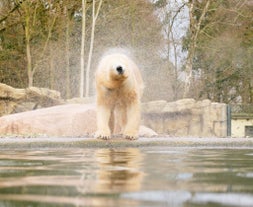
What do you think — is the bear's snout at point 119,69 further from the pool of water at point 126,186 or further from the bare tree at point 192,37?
the bare tree at point 192,37

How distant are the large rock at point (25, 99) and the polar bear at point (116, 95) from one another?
12.5m

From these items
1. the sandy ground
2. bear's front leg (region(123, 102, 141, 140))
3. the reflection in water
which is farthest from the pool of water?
bear's front leg (region(123, 102, 141, 140))

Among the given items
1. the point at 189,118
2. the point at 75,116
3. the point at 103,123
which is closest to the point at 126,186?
the point at 103,123

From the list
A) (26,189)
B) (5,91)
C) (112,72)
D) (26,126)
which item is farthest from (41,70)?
(26,189)

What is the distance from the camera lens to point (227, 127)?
26.8 meters

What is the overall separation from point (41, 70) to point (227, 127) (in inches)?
446

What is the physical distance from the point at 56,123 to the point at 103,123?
15.3 ft

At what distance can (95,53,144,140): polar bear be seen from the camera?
891cm

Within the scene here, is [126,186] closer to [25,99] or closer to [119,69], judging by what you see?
[119,69]

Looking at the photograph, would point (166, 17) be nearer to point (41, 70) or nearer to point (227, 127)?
point (41, 70)

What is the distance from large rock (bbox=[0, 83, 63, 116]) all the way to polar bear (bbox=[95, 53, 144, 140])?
1252 cm

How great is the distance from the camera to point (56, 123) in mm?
13805

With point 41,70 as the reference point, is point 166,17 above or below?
above

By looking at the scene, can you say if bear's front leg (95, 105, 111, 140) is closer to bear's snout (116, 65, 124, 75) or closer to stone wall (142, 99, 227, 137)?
bear's snout (116, 65, 124, 75)
